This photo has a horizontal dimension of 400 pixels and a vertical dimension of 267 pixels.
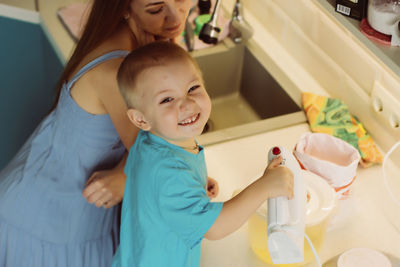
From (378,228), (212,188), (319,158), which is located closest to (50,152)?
(212,188)

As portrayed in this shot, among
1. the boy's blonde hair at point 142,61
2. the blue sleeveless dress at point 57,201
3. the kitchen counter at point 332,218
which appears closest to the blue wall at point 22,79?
the blue sleeveless dress at point 57,201

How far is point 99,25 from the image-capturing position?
4.30 ft

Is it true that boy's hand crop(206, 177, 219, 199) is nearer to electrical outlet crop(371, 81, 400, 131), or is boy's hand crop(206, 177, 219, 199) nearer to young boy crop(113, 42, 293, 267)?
young boy crop(113, 42, 293, 267)

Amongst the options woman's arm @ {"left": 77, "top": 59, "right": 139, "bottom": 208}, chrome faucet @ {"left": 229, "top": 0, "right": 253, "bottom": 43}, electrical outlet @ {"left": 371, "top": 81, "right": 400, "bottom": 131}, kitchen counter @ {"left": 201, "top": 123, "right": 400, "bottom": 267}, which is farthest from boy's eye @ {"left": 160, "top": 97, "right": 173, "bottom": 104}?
chrome faucet @ {"left": 229, "top": 0, "right": 253, "bottom": 43}

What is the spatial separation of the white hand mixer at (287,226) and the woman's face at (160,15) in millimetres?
497

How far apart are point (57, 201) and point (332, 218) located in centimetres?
71

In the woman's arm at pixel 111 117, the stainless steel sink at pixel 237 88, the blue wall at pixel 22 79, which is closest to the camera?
the woman's arm at pixel 111 117

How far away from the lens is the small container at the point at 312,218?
3.83 feet

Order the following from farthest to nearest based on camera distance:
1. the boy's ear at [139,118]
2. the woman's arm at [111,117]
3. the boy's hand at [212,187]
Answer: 1. the boy's hand at [212,187]
2. the woman's arm at [111,117]
3. the boy's ear at [139,118]

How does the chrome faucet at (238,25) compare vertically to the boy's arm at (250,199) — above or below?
below

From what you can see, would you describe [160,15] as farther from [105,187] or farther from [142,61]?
[105,187]

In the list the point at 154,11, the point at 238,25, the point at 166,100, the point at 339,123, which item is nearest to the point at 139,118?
the point at 166,100

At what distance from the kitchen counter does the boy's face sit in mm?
285

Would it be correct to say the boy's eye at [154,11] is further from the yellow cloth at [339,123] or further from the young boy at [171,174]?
the yellow cloth at [339,123]
